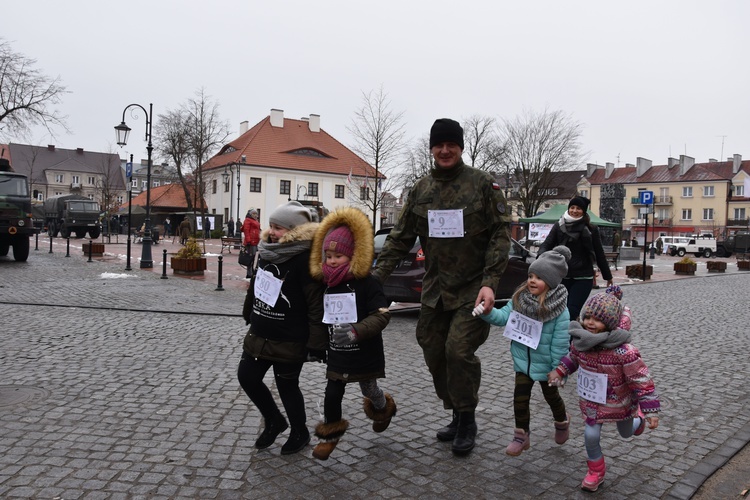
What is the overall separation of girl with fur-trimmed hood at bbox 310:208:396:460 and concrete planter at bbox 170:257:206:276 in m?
13.2

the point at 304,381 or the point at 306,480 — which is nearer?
the point at 306,480

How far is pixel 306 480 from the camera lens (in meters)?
3.44

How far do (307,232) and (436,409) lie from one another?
6.69 feet

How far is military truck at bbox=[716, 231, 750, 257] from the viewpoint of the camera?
4889 cm

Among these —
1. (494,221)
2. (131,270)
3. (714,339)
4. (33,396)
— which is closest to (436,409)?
(494,221)

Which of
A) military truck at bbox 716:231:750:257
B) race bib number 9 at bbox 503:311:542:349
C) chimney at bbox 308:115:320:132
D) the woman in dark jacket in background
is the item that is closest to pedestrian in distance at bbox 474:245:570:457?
race bib number 9 at bbox 503:311:542:349

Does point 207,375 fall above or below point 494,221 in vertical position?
below

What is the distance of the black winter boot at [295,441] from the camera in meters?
3.84

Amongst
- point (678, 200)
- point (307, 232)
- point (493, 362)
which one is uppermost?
point (678, 200)

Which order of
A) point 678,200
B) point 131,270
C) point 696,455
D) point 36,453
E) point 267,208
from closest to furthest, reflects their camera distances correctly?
point 36,453
point 696,455
point 131,270
point 267,208
point 678,200

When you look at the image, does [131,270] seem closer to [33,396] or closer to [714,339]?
[33,396]

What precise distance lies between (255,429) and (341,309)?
1.36m

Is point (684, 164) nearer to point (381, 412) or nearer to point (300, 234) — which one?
point (381, 412)

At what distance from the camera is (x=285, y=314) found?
12.0 feet
